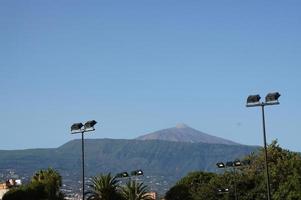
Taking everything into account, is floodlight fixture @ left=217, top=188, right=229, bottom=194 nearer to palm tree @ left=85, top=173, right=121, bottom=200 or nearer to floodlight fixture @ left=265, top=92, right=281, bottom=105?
palm tree @ left=85, top=173, right=121, bottom=200

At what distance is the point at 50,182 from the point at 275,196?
1121 inches

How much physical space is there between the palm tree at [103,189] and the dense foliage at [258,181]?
15.7m

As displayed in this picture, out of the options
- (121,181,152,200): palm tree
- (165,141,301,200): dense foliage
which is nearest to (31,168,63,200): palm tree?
(121,181,152,200): palm tree

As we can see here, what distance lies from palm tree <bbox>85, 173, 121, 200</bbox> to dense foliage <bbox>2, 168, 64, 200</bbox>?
561 inches

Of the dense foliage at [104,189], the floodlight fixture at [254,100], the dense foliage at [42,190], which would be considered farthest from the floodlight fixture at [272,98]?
the dense foliage at [42,190]

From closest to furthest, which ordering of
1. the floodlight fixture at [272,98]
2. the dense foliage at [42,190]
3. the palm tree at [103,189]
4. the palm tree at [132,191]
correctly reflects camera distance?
the floodlight fixture at [272,98], the palm tree at [103,189], the palm tree at [132,191], the dense foliage at [42,190]

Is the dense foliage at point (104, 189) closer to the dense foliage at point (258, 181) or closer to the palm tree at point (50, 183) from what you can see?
the palm tree at point (50, 183)

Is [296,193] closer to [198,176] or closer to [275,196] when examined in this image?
[275,196]

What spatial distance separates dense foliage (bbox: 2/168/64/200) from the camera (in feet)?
287

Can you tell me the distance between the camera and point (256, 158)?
10244 centimetres

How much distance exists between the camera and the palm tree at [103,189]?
240 feet

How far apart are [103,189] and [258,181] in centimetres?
2937

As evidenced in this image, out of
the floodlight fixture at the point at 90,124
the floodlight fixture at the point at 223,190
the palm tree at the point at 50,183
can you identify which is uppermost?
the floodlight fixture at the point at 90,124

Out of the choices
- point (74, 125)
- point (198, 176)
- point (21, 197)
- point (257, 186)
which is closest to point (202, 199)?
point (257, 186)
